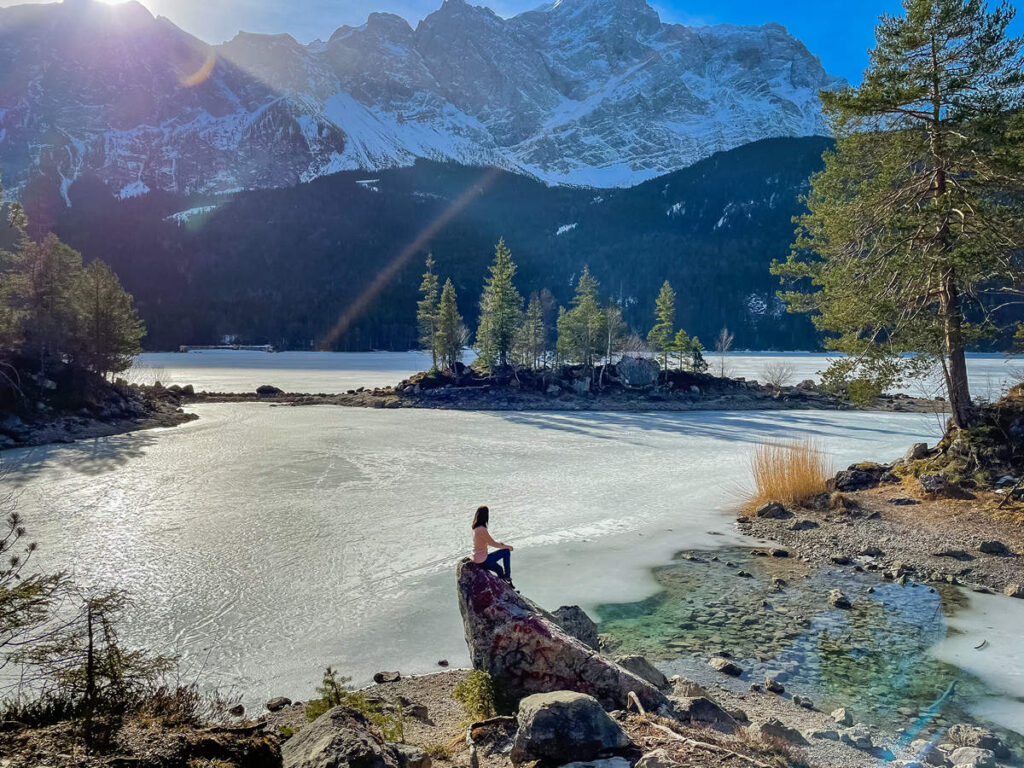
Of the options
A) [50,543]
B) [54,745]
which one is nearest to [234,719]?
[54,745]

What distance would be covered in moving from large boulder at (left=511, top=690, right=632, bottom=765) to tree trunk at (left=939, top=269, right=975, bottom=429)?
1340 centimetres

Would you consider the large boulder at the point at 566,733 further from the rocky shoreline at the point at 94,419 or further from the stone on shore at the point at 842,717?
the rocky shoreline at the point at 94,419

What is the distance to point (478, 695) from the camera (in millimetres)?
5812

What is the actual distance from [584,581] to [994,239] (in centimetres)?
1081

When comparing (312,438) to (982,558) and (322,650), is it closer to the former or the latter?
(322,650)

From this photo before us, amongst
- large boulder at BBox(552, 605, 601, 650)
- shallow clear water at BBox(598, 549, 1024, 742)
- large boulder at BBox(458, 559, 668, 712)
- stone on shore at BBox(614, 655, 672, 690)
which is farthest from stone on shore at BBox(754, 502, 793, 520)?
large boulder at BBox(458, 559, 668, 712)

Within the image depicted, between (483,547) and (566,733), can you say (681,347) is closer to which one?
(483,547)

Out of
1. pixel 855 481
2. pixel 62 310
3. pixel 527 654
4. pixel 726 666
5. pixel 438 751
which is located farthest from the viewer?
pixel 62 310

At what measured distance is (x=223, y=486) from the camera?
19609 mm

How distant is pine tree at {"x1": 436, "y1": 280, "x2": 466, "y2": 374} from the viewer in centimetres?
6156

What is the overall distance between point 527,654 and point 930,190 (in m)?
14.1

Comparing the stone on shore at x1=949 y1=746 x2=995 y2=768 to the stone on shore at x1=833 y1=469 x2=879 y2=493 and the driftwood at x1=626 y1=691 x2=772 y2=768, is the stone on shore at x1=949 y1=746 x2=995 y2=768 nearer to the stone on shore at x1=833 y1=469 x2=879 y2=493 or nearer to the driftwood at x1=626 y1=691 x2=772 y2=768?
the driftwood at x1=626 y1=691 x2=772 y2=768

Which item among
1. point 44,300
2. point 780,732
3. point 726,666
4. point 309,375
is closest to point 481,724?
point 780,732

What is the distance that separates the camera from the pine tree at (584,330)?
196 ft
